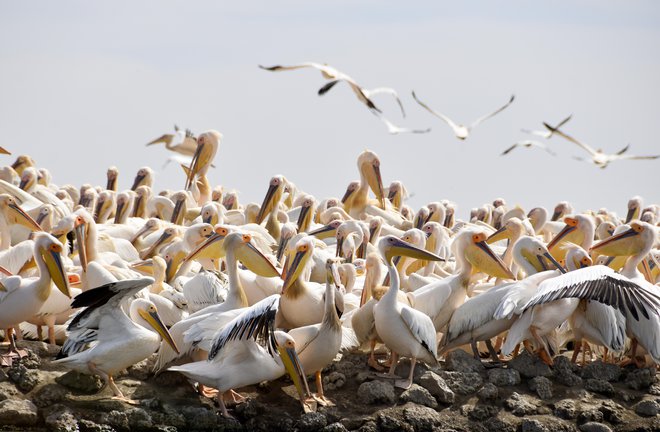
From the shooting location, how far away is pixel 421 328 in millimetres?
7379

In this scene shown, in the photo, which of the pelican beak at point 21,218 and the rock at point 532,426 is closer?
the rock at point 532,426

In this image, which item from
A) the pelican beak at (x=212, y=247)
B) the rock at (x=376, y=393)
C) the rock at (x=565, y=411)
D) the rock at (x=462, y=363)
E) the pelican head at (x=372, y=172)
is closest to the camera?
the rock at (x=376, y=393)

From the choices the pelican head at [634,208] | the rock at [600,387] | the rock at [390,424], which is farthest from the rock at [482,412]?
the pelican head at [634,208]

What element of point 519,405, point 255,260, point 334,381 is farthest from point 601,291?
point 255,260

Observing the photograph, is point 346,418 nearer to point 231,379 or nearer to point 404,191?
point 231,379

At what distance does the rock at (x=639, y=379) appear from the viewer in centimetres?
791

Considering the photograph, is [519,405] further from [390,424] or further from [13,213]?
[13,213]

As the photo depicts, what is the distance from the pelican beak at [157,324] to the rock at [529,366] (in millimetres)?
2184

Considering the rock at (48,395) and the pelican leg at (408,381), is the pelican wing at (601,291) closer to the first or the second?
the pelican leg at (408,381)

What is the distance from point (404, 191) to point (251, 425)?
9.21 m

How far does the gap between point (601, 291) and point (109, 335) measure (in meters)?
2.99

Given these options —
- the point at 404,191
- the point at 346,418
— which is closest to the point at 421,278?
the point at 346,418

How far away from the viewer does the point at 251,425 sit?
22.6ft

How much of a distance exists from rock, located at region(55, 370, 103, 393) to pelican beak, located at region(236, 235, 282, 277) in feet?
4.31
